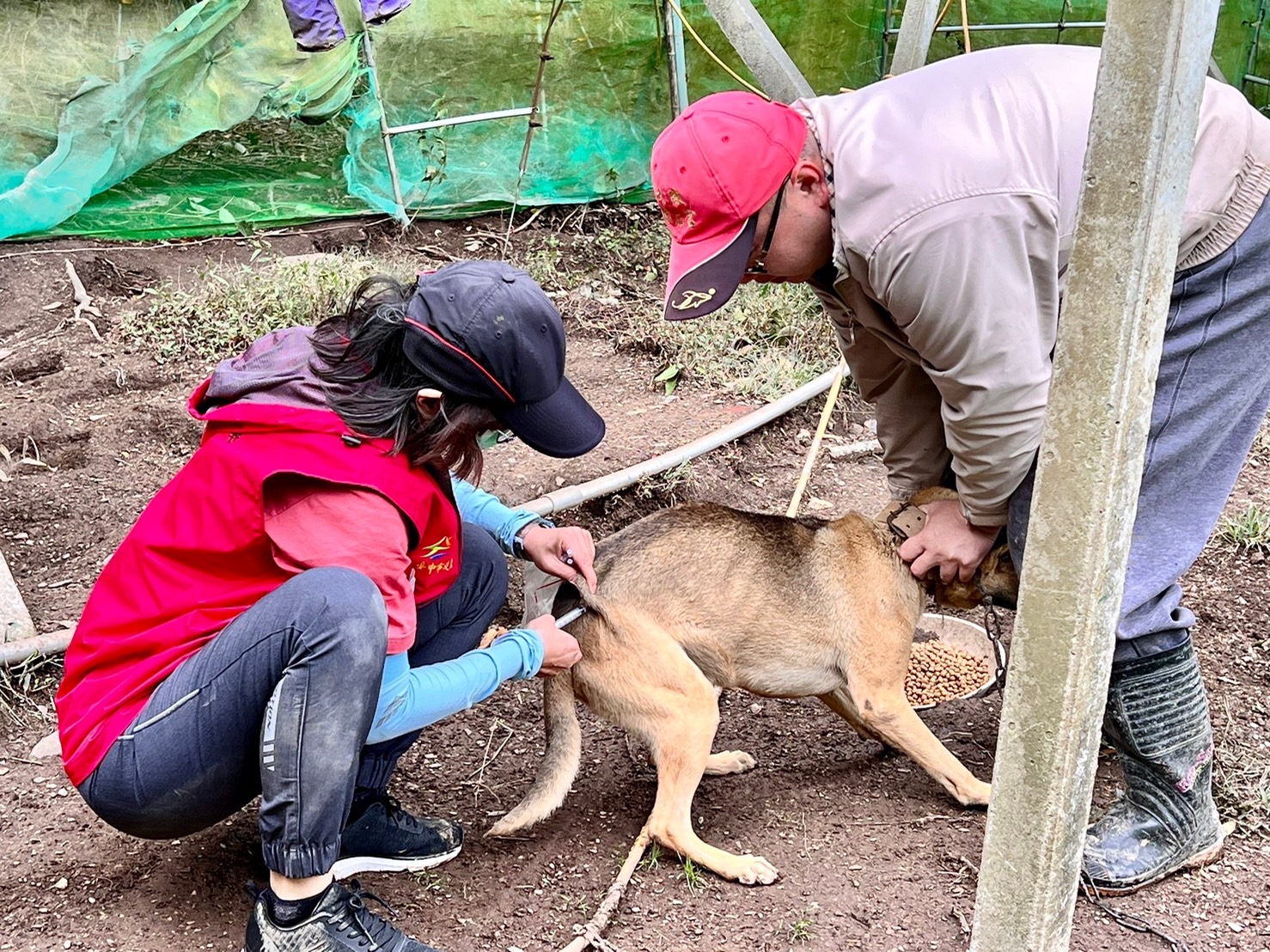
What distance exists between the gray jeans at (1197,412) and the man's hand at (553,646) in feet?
3.87

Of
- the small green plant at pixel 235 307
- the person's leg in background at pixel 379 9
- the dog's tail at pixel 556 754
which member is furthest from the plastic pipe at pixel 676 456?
the person's leg in background at pixel 379 9

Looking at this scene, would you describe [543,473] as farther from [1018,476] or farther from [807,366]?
[1018,476]

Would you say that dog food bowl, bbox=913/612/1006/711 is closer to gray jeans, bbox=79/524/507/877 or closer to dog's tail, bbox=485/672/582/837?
dog's tail, bbox=485/672/582/837

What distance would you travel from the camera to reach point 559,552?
339cm

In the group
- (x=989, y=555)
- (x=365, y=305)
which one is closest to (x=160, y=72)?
(x=365, y=305)

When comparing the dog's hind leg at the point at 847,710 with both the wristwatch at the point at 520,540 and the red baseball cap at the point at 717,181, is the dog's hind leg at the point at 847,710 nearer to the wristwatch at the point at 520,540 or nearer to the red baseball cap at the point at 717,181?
the wristwatch at the point at 520,540

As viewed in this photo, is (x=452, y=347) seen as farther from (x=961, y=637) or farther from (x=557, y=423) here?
(x=961, y=637)

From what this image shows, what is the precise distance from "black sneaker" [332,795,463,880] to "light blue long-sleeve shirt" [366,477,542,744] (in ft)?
1.45

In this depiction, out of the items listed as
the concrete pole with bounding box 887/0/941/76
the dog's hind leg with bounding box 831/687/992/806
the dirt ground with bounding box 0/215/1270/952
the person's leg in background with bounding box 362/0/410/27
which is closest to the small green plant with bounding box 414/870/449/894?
the dirt ground with bounding box 0/215/1270/952

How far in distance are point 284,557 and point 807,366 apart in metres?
4.11

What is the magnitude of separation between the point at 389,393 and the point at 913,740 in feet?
6.26

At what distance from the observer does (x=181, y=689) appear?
2564 mm

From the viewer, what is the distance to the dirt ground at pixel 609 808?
3.00 meters

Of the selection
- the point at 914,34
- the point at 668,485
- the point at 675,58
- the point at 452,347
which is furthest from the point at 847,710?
the point at 675,58
